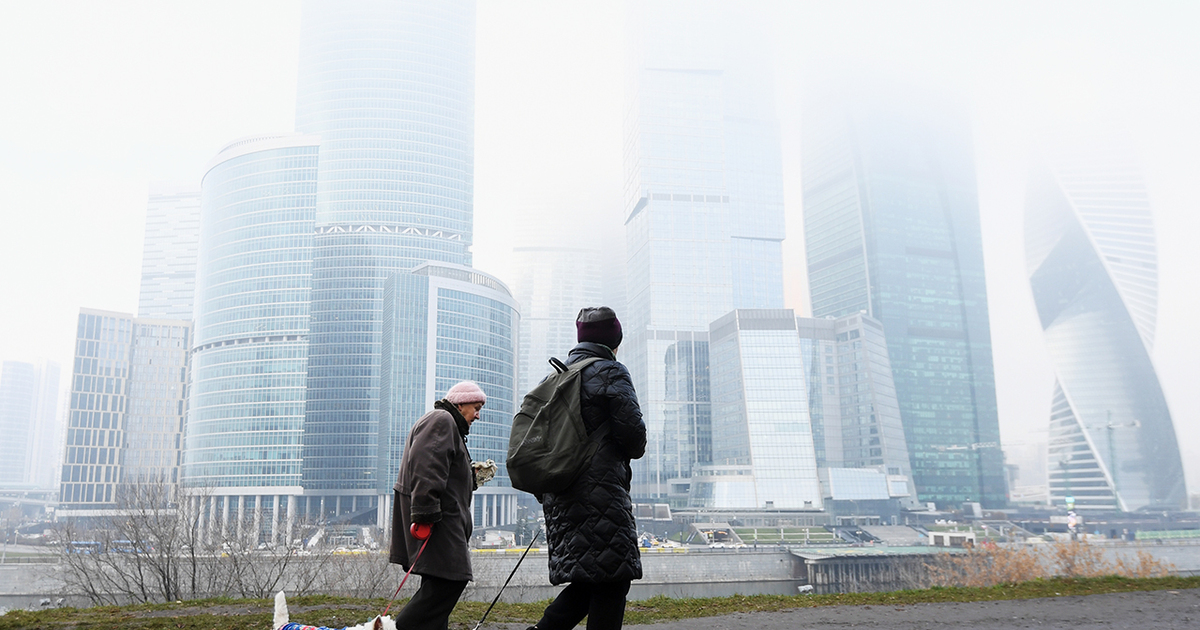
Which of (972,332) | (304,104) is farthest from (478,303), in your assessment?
(972,332)

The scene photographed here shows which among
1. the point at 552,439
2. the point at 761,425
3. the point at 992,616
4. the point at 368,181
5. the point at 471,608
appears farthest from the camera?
the point at 368,181

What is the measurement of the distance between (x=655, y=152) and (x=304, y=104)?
7344 centimetres

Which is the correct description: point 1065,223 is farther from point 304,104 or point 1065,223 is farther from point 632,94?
point 304,104

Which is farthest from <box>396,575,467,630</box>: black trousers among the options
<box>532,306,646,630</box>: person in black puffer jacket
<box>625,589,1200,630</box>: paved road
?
<box>625,589,1200,630</box>: paved road

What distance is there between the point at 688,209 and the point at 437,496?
6526 inches

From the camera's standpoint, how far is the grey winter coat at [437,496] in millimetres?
4188

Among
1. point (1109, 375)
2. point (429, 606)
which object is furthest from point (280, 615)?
point (1109, 375)

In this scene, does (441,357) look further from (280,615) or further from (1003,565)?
(280,615)

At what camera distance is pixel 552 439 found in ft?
12.5

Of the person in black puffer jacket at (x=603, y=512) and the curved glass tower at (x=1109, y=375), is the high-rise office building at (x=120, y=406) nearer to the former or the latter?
the person in black puffer jacket at (x=603, y=512)

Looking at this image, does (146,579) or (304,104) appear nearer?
(146,579)

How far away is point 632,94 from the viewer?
185 meters

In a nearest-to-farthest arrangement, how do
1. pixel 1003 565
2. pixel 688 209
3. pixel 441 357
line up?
pixel 1003 565 → pixel 441 357 → pixel 688 209

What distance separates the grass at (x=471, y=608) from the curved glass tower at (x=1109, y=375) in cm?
15005
